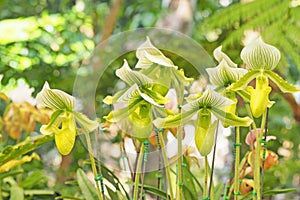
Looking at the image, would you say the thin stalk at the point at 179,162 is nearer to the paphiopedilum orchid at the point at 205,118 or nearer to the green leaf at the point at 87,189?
the paphiopedilum orchid at the point at 205,118

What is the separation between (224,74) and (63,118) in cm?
14

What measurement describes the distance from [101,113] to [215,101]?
19cm

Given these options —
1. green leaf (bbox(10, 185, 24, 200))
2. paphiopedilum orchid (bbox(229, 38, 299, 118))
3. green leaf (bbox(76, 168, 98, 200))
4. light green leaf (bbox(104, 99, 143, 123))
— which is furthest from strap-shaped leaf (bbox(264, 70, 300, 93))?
green leaf (bbox(10, 185, 24, 200))

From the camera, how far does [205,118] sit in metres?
0.49

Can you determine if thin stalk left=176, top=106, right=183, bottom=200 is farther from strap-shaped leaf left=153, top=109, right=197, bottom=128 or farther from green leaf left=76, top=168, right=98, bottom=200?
green leaf left=76, top=168, right=98, bottom=200

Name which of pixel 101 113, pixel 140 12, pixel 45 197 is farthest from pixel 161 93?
pixel 140 12

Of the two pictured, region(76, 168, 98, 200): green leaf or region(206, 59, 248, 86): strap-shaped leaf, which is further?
region(76, 168, 98, 200): green leaf

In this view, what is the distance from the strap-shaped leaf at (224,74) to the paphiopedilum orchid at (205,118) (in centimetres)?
4

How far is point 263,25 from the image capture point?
3.37ft

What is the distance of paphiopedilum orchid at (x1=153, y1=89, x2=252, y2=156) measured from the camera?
0.48 m

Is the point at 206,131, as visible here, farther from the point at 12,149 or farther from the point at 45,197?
the point at 45,197

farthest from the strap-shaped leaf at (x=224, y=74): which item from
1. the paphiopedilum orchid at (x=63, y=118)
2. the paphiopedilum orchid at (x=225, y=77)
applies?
the paphiopedilum orchid at (x=63, y=118)

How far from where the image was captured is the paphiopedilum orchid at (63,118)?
19.3 inches

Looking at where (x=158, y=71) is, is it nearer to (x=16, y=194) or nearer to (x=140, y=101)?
(x=140, y=101)
